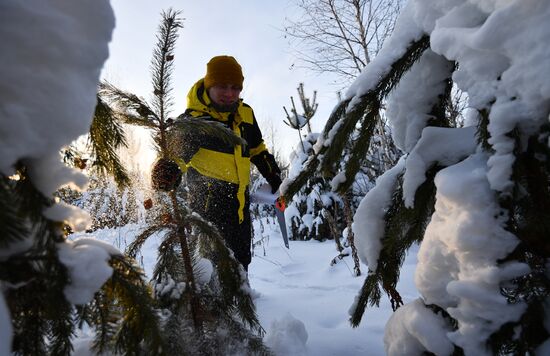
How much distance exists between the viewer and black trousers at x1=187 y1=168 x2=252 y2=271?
2.92 m

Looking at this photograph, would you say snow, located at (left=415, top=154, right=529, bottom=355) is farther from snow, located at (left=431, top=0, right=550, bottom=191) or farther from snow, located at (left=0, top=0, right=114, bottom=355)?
snow, located at (left=0, top=0, right=114, bottom=355)

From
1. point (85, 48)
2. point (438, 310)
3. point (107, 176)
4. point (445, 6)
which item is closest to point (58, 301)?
point (85, 48)

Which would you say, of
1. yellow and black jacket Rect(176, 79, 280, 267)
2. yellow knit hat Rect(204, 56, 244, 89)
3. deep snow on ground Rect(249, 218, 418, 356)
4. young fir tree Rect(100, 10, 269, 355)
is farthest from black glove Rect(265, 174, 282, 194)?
young fir tree Rect(100, 10, 269, 355)

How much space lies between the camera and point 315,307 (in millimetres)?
2758

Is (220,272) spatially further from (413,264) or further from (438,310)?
(413,264)

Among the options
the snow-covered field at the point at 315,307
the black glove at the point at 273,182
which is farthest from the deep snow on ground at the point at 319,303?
the black glove at the point at 273,182

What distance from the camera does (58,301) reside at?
61cm

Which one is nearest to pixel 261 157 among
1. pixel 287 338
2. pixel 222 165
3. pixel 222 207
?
pixel 222 165

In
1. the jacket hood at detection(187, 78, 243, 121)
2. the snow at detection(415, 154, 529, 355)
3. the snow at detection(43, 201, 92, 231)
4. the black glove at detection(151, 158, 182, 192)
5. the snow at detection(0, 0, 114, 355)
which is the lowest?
the snow at detection(415, 154, 529, 355)

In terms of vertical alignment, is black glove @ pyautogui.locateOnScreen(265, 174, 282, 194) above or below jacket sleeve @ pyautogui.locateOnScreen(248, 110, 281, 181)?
below

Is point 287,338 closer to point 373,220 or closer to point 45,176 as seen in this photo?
point 373,220

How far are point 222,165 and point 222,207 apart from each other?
14.5 inches

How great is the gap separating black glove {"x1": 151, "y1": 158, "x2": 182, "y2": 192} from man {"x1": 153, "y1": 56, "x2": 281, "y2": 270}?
131 cm

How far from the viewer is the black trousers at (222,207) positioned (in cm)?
292
